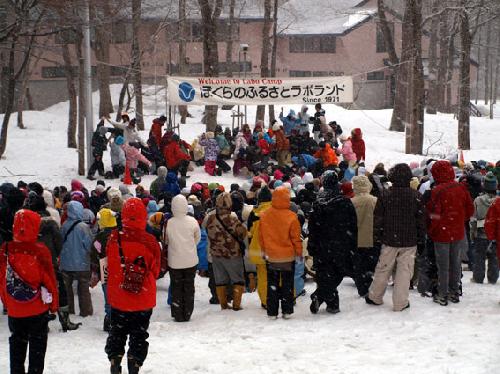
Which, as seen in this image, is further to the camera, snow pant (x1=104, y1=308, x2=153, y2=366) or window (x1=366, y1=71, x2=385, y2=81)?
window (x1=366, y1=71, x2=385, y2=81)

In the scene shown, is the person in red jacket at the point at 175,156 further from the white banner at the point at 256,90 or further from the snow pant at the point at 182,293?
the snow pant at the point at 182,293

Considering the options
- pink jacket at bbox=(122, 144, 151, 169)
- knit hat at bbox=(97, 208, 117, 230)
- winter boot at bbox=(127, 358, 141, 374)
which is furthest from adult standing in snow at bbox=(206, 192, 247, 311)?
pink jacket at bbox=(122, 144, 151, 169)

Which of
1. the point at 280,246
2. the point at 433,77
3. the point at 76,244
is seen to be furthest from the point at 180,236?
the point at 433,77

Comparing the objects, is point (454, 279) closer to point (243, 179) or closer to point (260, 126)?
point (243, 179)

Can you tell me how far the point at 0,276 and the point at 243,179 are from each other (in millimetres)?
13701

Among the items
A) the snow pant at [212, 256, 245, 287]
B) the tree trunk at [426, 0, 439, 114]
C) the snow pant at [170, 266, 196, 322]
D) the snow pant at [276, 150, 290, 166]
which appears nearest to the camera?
the snow pant at [170, 266, 196, 322]

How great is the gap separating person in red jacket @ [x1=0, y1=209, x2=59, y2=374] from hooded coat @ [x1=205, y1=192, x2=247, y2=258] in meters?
3.33

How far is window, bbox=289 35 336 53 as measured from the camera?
54.7 metres

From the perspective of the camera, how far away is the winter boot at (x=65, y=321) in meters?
9.04

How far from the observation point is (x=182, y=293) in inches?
372

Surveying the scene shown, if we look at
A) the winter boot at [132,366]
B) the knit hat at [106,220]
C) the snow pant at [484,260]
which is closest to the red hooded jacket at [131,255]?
the winter boot at [132,366]

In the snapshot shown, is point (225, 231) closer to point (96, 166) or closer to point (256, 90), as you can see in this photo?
point (96, 166)

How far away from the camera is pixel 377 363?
7.07 meters

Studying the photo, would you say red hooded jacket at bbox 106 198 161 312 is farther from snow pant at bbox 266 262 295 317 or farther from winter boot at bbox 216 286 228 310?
winter boot at bbox 216 286 228 310
